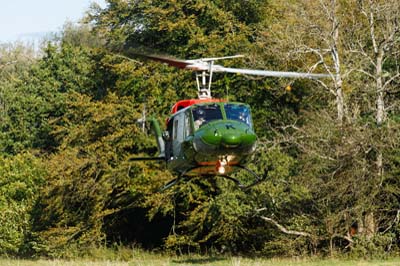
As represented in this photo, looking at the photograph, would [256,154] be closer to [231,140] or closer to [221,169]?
[221,169]

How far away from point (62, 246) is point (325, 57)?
13691 millimetres

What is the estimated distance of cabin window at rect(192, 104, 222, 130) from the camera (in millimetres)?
15297

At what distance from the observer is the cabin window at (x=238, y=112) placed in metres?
15.3

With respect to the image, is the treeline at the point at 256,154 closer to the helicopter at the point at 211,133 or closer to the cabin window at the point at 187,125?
the helicopter at the point at 211,133

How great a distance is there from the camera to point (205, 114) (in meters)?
15.4

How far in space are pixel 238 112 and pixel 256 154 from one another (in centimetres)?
1382

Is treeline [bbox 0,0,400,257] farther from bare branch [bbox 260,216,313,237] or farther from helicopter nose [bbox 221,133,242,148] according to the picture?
helicopter nose [bbox 221,133,242,148]

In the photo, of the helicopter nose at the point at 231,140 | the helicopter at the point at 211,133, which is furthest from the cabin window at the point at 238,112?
the helicopter nose at the point at 231,140

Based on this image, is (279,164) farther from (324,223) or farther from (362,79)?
(362,79)

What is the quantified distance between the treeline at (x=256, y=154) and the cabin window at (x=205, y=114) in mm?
10739

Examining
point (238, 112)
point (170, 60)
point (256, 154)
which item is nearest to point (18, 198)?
point (256, 154)

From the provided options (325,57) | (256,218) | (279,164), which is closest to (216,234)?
(256,218)

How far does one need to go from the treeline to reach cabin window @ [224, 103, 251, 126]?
1105cm

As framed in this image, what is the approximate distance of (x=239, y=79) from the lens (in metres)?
34.0
